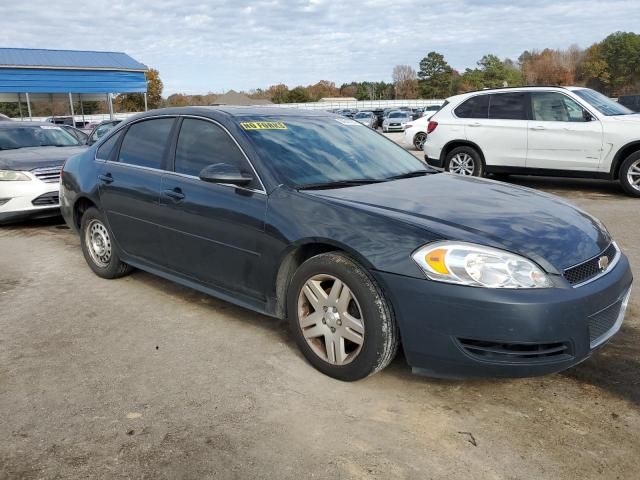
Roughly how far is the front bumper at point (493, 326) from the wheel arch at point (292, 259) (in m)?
0.48

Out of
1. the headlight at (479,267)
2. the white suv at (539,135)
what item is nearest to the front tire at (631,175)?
the white suv at (539,135)

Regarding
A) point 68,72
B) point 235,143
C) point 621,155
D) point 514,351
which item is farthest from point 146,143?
point 68,72

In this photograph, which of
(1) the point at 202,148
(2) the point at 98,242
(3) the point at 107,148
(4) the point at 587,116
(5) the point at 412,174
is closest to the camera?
(1) the point at 202,148

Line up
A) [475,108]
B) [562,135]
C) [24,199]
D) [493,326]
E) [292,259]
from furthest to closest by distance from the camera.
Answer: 1. [475,108]
2. [562,135]
3. [24,199]
4. [292,259]
5. [493,326]

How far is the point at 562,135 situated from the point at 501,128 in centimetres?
106

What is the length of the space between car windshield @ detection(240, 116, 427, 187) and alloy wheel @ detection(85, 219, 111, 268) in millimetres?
1978

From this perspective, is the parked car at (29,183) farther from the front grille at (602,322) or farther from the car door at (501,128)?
the front grille at (602,322)

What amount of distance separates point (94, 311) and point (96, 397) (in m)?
1.49

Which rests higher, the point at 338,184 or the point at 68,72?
the point at 68,72

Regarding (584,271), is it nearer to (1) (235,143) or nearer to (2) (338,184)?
(2) (338,184)

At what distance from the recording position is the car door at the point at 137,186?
14.4ft

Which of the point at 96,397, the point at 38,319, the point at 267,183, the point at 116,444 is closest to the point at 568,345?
the point at 267,183

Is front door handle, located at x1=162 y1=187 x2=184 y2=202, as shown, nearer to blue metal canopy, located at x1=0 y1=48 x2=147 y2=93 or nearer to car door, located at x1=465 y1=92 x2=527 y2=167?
car door, located at x1=465 y1=92 x2=527 y2=167

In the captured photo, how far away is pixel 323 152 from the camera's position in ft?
13.1
